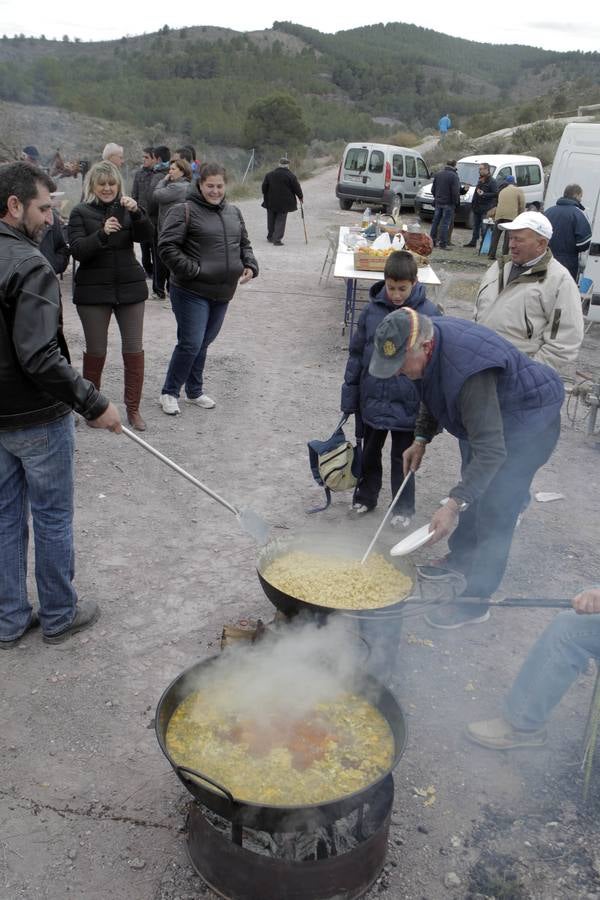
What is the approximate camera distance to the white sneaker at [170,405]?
6.77 m

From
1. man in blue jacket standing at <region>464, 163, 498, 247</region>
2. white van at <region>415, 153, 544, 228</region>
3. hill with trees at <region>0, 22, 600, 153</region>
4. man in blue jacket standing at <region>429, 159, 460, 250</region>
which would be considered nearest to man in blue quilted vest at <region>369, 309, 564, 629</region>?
man in blue jacket standing at <region>429, 159, 460, 250</region>

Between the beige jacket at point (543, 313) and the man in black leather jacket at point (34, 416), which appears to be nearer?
the man in black leather jacket at point (34, 416)

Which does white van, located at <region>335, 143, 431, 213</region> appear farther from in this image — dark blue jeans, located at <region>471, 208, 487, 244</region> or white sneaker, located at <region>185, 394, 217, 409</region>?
white sneaker, located at <region>185, 394, 217, 409</region>

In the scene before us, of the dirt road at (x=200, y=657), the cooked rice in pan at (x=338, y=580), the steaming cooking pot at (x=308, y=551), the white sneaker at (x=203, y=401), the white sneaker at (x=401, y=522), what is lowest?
the dirt road at (x=200, y=657)

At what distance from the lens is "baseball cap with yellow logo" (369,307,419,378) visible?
9.91 ft

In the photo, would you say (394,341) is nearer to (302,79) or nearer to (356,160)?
(356,160)

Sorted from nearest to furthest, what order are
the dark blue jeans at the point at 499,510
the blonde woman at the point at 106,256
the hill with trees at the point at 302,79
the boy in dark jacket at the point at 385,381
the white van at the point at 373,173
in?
the dark blue jeans at the point at 499,510, the boy in dark jacket at the point at 385,381, the blonde woman at the point at 106,256, the white van at the point at 373,173, the hill with trees at the point at 302,79

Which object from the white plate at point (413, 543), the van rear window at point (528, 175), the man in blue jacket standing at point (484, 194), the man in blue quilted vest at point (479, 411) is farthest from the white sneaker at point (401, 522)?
the van rear window at point (528, 175)

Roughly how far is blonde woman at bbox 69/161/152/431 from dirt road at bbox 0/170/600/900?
109 cm

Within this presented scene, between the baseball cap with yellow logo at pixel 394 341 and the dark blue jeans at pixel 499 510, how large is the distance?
0.99m

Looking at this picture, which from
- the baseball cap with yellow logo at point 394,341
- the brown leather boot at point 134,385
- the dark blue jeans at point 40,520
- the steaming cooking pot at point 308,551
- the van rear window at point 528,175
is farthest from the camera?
the van rear window at point 528,175

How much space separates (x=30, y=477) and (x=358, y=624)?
1.75 meters

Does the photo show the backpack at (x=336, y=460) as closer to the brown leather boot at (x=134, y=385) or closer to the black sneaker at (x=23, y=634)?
the brown leather boot at (x=134, y=385)

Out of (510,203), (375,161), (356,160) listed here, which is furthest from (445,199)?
(356,160)
